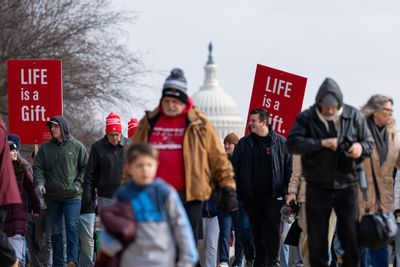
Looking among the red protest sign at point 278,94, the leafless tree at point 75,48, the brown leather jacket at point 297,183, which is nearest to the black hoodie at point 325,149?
the brown leather jacket at point 297,183

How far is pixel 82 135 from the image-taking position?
44594mm

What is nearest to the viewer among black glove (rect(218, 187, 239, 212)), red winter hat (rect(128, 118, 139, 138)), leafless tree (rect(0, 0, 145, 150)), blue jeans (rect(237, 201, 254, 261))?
black glove (rect(218, 187, 239, 212))

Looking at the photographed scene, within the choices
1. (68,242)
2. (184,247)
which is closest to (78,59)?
(68,242)

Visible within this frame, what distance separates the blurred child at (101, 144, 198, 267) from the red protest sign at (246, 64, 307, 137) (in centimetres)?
896

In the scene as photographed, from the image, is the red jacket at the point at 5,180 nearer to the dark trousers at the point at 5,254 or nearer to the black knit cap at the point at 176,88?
the dark trousers at the point at 5,254

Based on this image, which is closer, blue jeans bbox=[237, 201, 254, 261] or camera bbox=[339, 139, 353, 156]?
camera bbox=[339, 139, 353, 156]

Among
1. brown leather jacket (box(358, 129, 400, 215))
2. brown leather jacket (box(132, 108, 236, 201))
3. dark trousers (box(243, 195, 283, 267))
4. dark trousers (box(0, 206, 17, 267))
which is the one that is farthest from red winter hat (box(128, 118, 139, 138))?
brown leather jacket (box(132, 108, 236, 201))

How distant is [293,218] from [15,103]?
4.28 metres

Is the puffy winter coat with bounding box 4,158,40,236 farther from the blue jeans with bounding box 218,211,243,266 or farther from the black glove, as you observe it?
the black glove

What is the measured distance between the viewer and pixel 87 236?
17094 millimetres

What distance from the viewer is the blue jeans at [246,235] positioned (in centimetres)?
1675

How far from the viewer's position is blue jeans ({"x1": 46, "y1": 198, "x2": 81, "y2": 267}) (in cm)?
1686

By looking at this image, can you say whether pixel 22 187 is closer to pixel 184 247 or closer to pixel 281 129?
pixel 281 129

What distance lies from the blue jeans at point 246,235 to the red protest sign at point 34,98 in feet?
10.3
